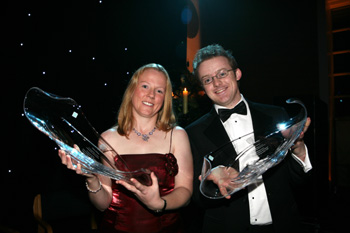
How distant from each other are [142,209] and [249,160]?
0.91 meters

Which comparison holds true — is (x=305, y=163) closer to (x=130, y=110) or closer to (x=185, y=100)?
(x=130, y=110)

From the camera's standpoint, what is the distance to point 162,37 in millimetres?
4832

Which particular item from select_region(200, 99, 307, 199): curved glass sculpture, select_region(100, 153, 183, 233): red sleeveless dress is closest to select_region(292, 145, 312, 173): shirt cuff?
select_region(200, 99, 307, 199): curved glass sculpture

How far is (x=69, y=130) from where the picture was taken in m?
1.27

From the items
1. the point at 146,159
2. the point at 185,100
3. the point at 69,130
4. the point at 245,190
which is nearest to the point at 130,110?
the point at 146,159

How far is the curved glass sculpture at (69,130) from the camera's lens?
116cm

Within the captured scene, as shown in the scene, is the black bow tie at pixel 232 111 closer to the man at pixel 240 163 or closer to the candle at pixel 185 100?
the man at pixel 240 163

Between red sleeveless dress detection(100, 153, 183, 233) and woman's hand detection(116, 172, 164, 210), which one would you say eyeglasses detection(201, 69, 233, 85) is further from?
woman's hand detection(116, 172, 164, 210)

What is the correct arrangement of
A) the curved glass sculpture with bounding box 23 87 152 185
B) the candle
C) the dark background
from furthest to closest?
the candle, the dark background, the curved glass sculpture with bounding box 23 87 152 185

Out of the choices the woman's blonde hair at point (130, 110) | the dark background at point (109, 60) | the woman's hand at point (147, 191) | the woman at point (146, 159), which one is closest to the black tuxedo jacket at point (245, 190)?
the woman at point (146, 159)

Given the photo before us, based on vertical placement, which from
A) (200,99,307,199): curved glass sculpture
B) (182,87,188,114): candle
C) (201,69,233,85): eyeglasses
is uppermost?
(201,69,233,85): eyeglasses

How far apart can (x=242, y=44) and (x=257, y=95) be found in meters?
1.59

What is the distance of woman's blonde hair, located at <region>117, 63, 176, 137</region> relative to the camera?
1859 millimetres

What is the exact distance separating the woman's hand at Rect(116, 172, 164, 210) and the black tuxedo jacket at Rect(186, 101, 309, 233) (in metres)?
0.43
